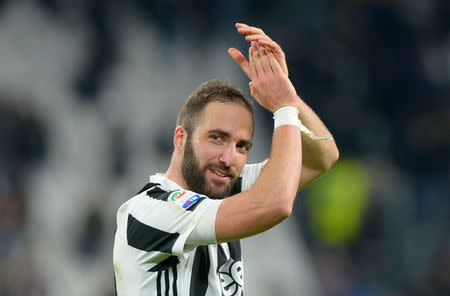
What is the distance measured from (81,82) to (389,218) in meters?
3.67

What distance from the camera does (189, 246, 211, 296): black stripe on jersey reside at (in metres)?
2.46

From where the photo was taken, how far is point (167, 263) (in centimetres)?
241

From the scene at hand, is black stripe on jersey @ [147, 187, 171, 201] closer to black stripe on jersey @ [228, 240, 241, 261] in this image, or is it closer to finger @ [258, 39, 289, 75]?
black stripe on jersey @ [228, 240, 241, 261]

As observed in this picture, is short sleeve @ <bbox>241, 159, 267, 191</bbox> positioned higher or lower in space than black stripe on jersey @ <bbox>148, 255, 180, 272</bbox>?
higher

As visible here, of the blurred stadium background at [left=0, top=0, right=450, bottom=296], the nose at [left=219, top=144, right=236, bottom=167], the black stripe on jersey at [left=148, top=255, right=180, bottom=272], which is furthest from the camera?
the blurred stadium background at [left=0, top=0, right=450, bottom=296]

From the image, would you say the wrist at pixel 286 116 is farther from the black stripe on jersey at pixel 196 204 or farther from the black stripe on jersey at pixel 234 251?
the black stripe on jersey at pixel 234 251

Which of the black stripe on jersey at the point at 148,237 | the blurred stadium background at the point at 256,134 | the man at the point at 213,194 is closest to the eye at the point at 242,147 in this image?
the man at the point at 213,194

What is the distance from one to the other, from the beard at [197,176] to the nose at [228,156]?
0.03 m

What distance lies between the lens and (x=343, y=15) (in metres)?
7.41

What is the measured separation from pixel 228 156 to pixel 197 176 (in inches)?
6.9

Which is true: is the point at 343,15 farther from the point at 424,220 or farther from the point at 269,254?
the point at 269,254

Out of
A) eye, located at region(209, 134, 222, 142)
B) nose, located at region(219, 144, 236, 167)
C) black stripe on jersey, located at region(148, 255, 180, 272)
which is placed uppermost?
eye, located at region(209, 134, 222, 142)

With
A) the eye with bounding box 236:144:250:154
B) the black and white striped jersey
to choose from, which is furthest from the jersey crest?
the eye with bounding box 236:144:250:154

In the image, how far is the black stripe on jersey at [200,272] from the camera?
2456 mm
